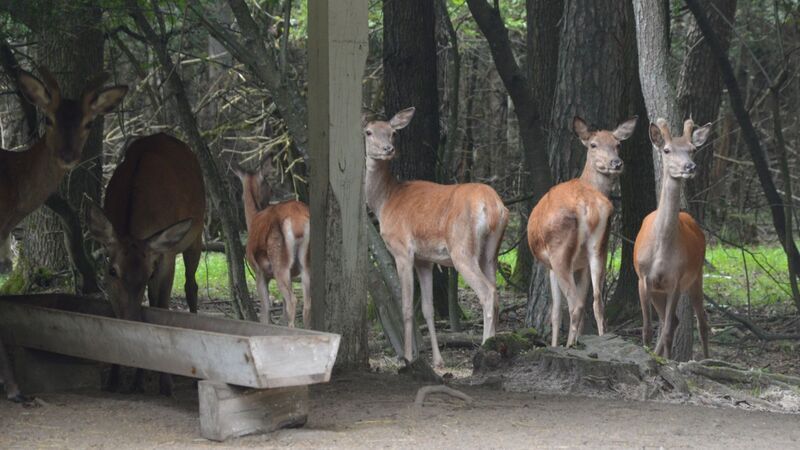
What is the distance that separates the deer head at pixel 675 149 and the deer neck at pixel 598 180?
910 millimetres

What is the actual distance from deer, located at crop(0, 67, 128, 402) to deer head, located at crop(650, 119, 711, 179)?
4.24 m

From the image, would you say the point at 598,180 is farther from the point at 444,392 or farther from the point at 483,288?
the point at 444,392

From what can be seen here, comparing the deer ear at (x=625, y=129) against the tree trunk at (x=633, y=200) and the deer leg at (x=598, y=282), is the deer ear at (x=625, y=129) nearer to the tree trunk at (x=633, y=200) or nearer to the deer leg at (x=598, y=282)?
the deer leg at (x=598, y=282)

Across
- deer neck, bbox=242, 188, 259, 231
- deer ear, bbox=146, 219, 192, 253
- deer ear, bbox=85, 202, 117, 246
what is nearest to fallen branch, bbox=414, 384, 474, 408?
deer ear, bbox=146, 219, 192, 253

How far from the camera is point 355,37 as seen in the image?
731cm

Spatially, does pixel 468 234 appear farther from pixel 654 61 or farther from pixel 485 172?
pixel 485 172

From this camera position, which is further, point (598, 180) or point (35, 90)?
point (598, 180)

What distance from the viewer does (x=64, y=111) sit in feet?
24.8

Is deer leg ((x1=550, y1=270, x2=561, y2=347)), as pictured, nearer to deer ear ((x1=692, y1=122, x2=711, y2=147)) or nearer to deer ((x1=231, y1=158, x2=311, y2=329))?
deer ear ((x1=692, y1=122, x2=711, y2=147))

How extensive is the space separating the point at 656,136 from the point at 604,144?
0.77m

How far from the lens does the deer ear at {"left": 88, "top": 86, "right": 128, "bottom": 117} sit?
25.5ft

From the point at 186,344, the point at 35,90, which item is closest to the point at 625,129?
the point at 35,90

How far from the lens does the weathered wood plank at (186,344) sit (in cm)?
568

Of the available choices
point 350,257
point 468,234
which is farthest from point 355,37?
point 468,234
